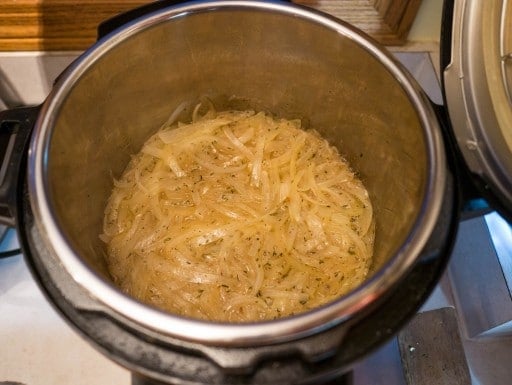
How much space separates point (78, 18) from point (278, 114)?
2.11ft

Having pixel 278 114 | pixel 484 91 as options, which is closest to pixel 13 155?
pixel 278 114

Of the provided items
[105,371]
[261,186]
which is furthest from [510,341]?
[105,371]

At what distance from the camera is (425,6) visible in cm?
142

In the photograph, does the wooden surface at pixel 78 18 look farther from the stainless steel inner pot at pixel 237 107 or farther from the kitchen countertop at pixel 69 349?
the kitchen countertop at pixel 69 349

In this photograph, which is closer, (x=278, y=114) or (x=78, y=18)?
(x=278, y=114)

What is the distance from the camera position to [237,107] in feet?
4.09

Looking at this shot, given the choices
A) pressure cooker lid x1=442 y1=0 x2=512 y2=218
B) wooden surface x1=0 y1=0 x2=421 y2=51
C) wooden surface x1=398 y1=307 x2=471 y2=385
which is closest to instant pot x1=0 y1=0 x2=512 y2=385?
pressure cooker lid x1=442 y1=0 x2=512 y2=218

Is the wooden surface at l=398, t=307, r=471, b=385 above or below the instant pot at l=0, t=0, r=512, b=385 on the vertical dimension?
below

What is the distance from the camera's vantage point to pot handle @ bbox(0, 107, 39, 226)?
2.63 ft

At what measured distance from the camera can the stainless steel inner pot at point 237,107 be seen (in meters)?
0.67

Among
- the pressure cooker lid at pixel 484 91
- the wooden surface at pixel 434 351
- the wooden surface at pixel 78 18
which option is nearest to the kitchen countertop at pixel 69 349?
the wooden surface at pixel 434 351

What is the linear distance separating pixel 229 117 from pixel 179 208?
0.94 feet

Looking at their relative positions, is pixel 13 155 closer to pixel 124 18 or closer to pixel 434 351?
pixel 124 18

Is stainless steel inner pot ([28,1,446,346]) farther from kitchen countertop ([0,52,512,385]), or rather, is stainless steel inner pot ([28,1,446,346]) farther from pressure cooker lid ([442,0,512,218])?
kitchen countertop ([0,52,512,385])
